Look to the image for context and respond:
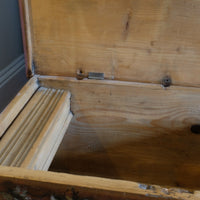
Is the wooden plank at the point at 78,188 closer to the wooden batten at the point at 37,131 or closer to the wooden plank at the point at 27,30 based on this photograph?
the wooden batten at the point at 37,131

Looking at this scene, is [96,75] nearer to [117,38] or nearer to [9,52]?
[117,38]

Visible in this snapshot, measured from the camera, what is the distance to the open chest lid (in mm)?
653

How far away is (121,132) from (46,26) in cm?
44

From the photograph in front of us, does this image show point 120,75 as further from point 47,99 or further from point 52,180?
point 52,180

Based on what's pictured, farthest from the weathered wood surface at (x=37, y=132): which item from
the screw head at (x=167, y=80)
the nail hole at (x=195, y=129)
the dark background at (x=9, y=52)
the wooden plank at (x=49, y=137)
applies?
the dark background at (x=9, y=52)

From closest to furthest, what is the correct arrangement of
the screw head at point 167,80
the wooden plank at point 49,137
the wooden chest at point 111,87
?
→ the wooden plank at point 49,137
the wooden chest at point 111,87
the screw head at point 167,80

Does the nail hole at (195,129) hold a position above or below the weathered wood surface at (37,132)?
below

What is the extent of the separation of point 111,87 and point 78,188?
426 millimetres

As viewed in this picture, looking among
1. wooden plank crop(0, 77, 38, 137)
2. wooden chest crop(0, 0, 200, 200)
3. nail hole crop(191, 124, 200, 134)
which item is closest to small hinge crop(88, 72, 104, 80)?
wooden chest crop(0, 0, 200, 200)

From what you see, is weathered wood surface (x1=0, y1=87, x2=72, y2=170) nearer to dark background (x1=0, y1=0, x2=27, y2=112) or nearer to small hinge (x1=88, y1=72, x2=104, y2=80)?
small hinge (x1=88, y1=72, x2=104, y2=80)

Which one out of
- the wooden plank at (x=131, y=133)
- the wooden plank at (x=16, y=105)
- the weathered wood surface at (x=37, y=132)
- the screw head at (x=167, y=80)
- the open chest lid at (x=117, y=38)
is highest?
the open chest lid at (x=117, y=38)

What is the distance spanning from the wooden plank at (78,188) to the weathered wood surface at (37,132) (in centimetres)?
8

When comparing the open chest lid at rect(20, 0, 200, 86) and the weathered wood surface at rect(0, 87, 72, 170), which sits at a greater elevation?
the open chest lid at rect(20, 0, 200, 86)

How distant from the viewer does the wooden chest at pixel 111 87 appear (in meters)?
0.64
